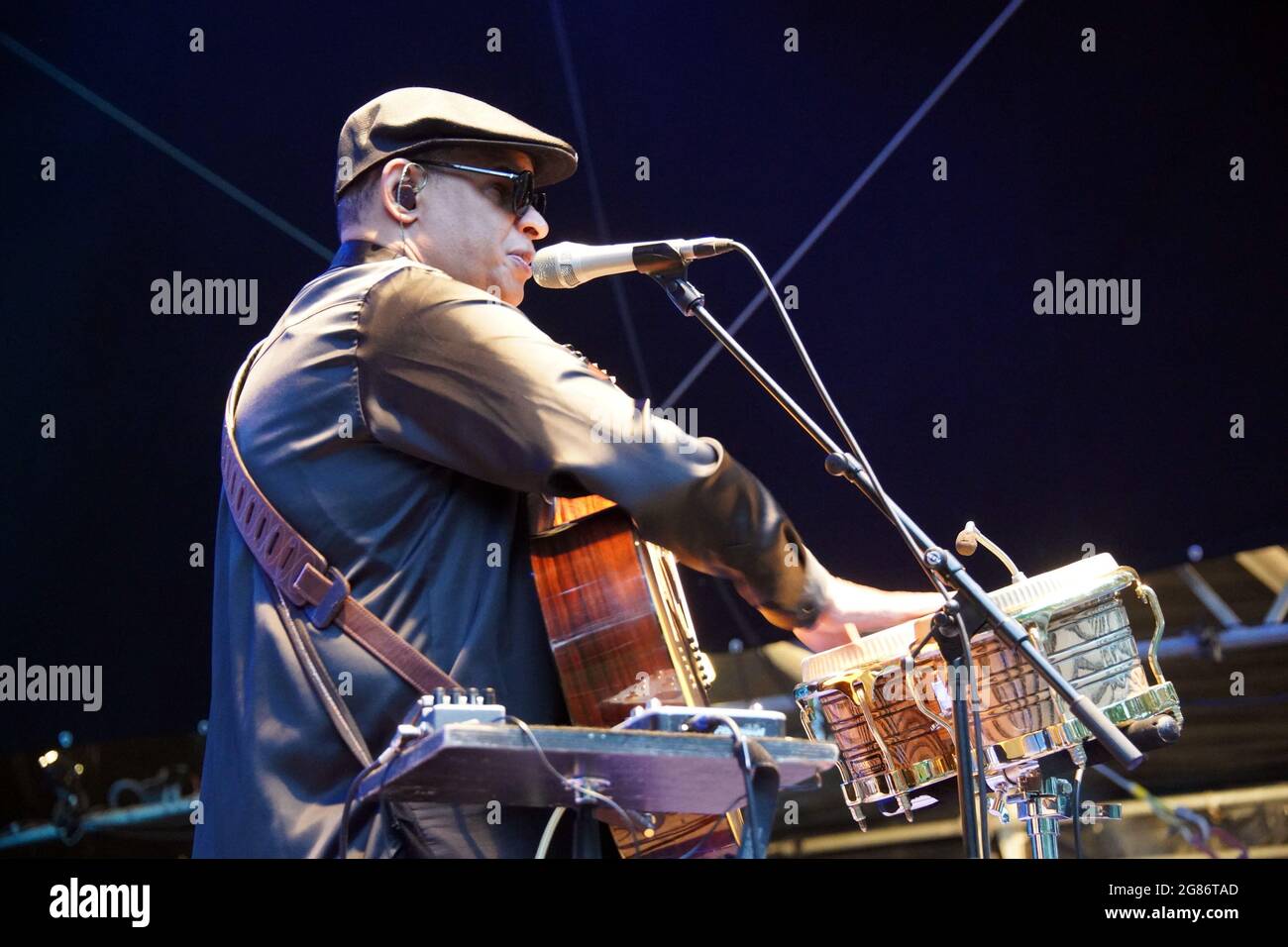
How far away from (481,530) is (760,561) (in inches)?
22.6

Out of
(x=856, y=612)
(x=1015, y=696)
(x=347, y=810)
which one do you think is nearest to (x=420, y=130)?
(x=856, y=612)

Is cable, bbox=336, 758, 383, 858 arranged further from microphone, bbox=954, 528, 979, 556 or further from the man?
microphone, bbox=954, 528, 979, 556

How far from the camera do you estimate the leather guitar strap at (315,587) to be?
283cm

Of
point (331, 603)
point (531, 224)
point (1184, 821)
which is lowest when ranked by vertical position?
point (1184, 821)

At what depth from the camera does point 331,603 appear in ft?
9.40

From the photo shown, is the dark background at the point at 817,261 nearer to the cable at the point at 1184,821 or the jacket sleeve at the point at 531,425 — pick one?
the cable at the point at 1184,821

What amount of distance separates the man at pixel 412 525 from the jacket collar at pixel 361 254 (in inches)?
4.8

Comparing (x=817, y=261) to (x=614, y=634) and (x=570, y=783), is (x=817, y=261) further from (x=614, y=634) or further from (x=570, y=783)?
(x=570, y=783)

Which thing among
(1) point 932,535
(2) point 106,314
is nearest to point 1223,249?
(1) point 932,535

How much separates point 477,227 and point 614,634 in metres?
1.09

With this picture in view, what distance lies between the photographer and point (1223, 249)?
4.71m

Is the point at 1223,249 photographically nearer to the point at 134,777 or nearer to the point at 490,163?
the point at 490,163

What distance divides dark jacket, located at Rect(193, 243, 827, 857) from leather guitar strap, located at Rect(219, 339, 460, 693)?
28 mm

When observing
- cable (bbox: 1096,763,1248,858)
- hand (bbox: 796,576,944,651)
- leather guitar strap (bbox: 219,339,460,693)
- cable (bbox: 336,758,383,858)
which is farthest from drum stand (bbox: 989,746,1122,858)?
cable (bbox: 1096,763,1248,858)
